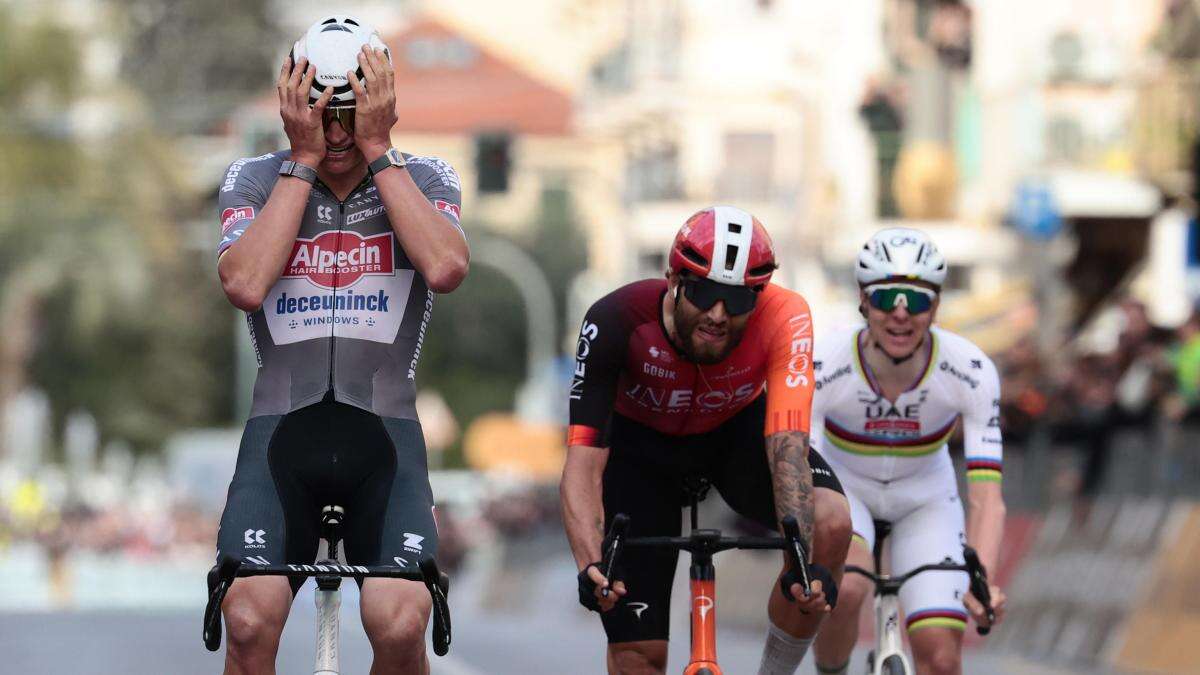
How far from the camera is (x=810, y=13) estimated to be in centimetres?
6088

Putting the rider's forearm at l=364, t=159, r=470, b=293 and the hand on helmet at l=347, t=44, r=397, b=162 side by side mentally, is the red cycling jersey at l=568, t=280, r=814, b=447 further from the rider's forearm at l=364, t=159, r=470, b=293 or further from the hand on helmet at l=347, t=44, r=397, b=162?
the hand on helmet at l=347, t=44, r=397, b=162

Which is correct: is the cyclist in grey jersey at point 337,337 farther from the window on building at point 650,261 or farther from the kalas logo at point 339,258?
the window on building at point 650,261

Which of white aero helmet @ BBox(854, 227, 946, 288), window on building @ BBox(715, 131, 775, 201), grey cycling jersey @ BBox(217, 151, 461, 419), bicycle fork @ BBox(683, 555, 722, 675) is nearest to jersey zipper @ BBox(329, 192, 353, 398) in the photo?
grey cycling jersey @ BBox(217, 151, 461, 419)

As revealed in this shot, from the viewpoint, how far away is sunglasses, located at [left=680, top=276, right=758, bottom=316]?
8.07 m

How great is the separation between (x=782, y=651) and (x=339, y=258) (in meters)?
2.49

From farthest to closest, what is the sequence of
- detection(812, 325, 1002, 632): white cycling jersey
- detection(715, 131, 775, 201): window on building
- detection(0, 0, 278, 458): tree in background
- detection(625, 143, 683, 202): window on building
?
detection(715, 131, 775, 201): window on building, detection(625, 143, 683, 202): window on building, detection(0, 0, 278, 458): tree in background, detection(812, 325, 1002, 632): white cycling jersey

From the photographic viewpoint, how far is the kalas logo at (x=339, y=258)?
7859 millimetres

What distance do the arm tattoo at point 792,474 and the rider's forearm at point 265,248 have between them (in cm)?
182

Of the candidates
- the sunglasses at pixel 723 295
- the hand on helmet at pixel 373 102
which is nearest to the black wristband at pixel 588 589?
the sunglasses at pixel 723 295

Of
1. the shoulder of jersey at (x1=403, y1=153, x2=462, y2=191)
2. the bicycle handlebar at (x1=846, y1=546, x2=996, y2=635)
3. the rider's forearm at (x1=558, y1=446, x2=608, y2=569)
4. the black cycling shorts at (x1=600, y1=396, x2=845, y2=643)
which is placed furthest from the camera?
the bicycle handlebar at (x1=846, y1=546, x2=996, y2=635)

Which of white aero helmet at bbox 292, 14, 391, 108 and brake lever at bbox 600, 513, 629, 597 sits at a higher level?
white aero helmet at bbox 292, 14, 391, 108

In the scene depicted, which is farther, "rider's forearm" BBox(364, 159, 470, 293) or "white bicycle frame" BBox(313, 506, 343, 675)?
"rider's forearm" BBox(364, 159, 470, 293)

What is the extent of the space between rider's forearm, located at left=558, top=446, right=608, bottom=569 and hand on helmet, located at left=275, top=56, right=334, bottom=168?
1.40m

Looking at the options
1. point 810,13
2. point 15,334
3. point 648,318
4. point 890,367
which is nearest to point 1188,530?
point 890,367
